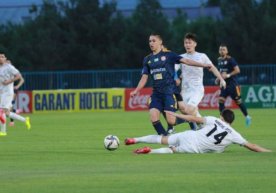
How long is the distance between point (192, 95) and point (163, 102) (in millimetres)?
3108

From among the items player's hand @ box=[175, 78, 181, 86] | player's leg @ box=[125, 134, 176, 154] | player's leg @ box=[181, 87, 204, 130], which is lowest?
player's leg @ box=[125, 134, 176, 154]

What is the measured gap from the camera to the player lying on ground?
16250mm

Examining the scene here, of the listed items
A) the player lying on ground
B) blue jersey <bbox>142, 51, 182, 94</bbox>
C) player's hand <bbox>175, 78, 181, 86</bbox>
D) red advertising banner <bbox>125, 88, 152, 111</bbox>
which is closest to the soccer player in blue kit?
blue jersey <bbox>142, 51, 182, 94</bbox>

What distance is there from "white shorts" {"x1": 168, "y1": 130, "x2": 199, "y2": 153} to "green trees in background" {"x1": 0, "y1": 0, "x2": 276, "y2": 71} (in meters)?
38.0

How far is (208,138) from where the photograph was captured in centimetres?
1644

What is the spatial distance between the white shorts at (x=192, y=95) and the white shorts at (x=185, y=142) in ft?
15.4

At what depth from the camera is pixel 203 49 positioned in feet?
190

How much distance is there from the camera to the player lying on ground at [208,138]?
1625 cm

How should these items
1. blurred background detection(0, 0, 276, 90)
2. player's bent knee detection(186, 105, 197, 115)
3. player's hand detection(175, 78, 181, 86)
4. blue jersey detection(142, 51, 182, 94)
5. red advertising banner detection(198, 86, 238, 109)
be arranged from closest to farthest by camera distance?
blue jersey detection(142, 51, 182, 94)
player's hand detection(175, 78, 181, 86)
player's bent knee detection(186, 105, 197, 115)
red advertising banner detection(198, 86, 238, 109)
blurred background detection(0, 0, 276, 90)

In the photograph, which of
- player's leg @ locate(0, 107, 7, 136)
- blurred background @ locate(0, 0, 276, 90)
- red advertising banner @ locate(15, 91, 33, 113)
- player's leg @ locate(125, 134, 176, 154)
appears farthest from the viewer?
blurred background @ locate(0, 0, 276, 90)

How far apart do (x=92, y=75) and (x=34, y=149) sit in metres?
32.0

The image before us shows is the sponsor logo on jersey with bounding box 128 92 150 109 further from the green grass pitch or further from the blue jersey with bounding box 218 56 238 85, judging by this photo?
A: the green grass pitch

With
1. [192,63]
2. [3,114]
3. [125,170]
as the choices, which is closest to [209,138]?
[192,63]

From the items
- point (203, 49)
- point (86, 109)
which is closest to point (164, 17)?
point (203, 49)
